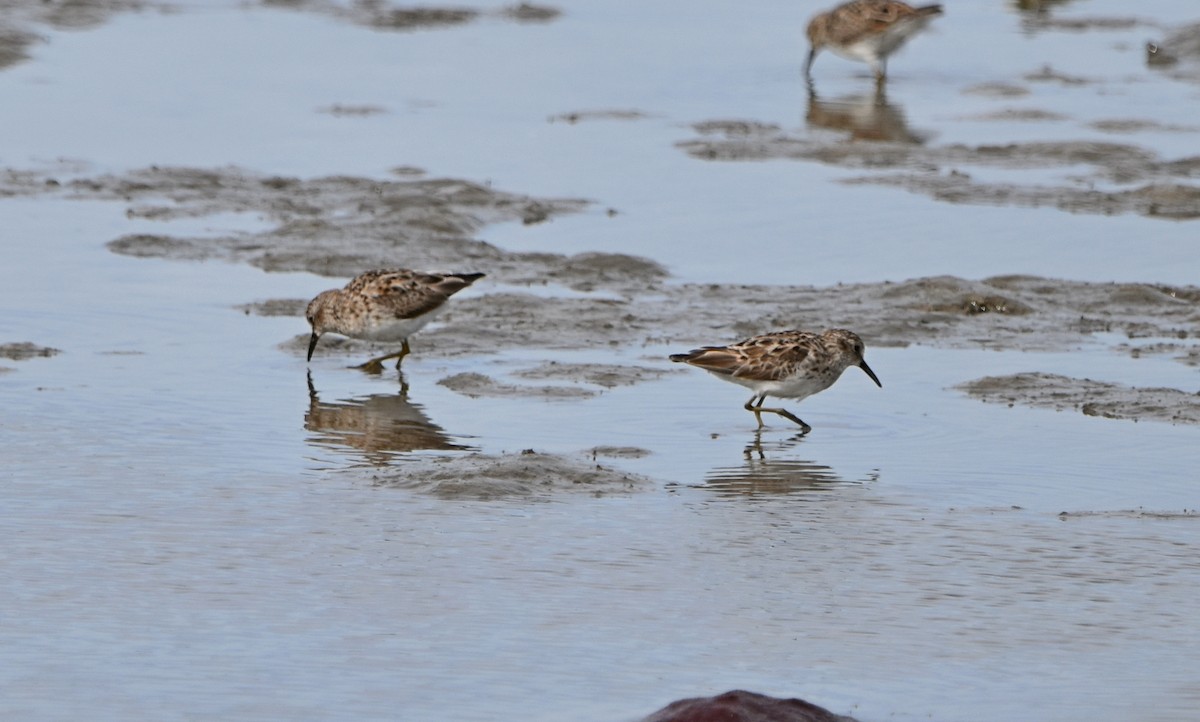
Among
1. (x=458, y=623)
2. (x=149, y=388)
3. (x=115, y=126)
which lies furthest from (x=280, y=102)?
(x=458, y=623)

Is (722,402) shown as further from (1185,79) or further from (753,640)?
(1185,79)

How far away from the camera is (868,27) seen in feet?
92.8

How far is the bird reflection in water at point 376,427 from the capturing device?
1233 cm

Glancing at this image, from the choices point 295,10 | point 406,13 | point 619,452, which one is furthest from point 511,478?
point 295,10

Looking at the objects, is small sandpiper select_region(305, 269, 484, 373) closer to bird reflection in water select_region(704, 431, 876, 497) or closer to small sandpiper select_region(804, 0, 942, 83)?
bird reflection in water select_region(704, 431, 876, 497)

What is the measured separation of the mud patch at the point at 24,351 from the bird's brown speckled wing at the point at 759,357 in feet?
14.3

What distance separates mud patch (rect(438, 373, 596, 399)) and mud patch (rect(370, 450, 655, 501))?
1.84 m

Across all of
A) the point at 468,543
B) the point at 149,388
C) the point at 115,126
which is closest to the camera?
the point at 468,543

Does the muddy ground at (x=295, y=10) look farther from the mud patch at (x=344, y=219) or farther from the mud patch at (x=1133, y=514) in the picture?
the mud patch at (x=1133, y=514)

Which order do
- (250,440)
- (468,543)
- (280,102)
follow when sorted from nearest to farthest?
(468,543) < (250,440) < (280,102)

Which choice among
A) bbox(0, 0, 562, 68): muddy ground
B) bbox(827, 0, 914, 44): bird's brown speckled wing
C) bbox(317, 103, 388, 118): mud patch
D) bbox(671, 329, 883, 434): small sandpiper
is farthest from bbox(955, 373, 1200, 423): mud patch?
bbox(0, 0, 562, 68): muddy ground

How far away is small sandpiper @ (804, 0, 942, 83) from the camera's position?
28.2 meters

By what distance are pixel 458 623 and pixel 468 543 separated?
4.05ft

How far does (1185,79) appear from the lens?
92.9ft
